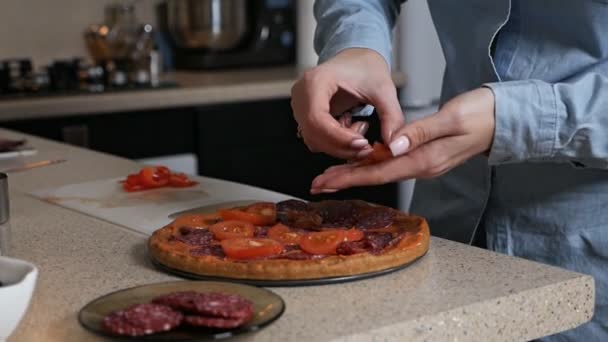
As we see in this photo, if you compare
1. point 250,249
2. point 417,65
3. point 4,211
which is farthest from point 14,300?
point 417,65

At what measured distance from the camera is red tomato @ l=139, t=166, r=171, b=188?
1.33 m

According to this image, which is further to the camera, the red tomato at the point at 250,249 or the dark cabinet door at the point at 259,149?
the dark cabinet door at the point at 259,149

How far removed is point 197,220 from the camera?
3.46 feet

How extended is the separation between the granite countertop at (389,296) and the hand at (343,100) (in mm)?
140

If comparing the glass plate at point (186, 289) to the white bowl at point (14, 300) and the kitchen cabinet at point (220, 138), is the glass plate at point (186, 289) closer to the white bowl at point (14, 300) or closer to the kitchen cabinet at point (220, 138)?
the white bowl at point (14, 300)

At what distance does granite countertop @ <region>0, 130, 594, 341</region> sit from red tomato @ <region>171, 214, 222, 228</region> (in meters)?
0.05

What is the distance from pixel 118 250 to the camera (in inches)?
40.8

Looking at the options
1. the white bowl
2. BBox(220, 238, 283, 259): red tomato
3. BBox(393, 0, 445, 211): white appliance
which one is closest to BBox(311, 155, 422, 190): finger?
BBox(220, 238, 283, 259): red tomato

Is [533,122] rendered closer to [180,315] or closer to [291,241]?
[291,241]

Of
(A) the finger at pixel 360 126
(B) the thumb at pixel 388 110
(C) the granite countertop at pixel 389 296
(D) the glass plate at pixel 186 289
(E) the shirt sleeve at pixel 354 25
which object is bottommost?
(C) the granite countertop at pixel 389 296

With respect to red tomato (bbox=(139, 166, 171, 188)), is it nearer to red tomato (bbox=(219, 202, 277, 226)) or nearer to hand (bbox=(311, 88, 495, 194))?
red tomato (bbox=(219, 202, 277, 226))

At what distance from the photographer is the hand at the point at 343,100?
1.04 metres

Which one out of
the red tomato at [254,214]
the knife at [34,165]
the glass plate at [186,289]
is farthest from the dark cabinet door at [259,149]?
the glass plate at [186,289]

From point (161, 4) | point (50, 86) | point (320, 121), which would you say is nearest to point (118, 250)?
point (320, 121)
